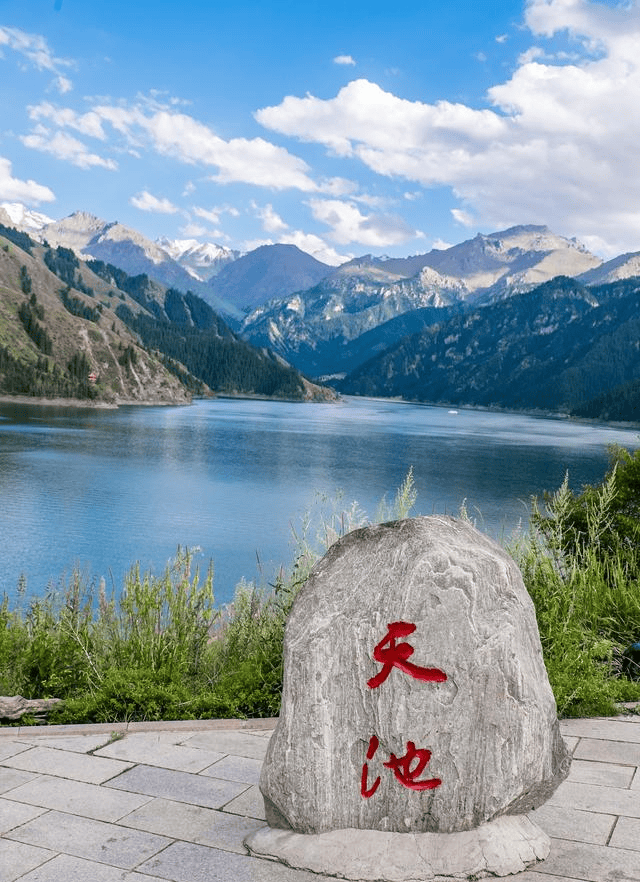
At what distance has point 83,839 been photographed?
16.4ft

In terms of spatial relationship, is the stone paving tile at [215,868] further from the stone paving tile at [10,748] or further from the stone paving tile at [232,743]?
the stone paving tile at [10,748]

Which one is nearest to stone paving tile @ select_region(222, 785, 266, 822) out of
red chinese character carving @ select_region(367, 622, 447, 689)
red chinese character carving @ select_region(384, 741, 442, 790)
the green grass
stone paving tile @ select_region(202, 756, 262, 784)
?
stone paving tile @ select_region(202, 756, 262, 784)

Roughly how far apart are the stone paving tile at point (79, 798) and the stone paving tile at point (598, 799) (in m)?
3.06

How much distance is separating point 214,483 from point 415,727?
6004 centimetres

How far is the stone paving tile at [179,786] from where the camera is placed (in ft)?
18.7

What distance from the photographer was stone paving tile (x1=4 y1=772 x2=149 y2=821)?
213 inches

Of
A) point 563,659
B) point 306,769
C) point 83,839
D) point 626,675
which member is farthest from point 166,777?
point 626,675

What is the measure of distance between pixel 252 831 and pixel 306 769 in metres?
0.74

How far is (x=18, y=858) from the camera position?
4.72 meters

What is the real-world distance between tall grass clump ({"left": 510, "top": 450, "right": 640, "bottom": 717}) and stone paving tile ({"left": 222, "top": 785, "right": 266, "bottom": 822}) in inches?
134

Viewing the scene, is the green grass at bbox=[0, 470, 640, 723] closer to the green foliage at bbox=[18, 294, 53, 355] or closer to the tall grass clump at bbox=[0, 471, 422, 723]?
the tall grass clump at bbox=[0, 471, 422, 723]

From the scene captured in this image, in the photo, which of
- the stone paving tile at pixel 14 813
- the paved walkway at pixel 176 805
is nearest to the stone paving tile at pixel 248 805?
the paved walkway at pixel 176 805

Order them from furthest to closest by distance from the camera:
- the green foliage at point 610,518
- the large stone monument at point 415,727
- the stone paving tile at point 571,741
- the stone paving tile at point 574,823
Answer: the green foliage at point 610,518
the stone paving tile at point 571,741
the stone paving tile at point 574,823
the large stone monument at point 415,727

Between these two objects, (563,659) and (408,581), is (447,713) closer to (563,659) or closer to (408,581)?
(408,581)
